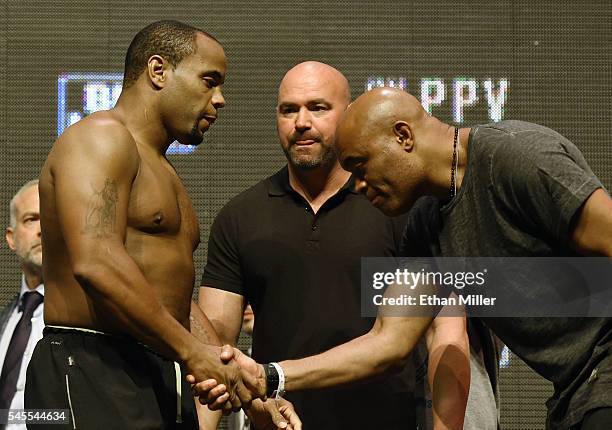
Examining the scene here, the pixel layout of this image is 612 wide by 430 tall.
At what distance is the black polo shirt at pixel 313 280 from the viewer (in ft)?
9.89

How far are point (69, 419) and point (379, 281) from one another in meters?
0.99

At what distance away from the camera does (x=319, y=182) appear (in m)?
3.19

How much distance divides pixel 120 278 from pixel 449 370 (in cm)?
115

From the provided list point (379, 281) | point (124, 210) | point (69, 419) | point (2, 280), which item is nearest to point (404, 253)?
point (379, 281)

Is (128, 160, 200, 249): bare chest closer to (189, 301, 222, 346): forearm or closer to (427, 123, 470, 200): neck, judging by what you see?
(189, 301, 222, 346): forearm

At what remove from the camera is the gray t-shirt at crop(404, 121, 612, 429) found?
217 centimetres

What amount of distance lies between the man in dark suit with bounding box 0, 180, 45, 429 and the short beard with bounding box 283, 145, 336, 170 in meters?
1.02

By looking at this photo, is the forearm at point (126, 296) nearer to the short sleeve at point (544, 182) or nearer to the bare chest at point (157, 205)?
the bare chest at point (157, 205)

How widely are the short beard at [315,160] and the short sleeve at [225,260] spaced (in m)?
0.23

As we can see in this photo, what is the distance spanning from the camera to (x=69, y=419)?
2332 millimetres

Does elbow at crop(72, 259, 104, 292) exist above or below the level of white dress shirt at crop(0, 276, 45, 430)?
above

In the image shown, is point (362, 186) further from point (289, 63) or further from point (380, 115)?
point (289, 63)

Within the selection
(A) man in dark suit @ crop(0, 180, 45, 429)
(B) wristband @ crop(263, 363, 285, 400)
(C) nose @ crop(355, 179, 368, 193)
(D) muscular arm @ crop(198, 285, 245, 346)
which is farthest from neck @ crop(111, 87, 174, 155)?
(A) man in dark suit @ crop(0, 180, 45, 429)

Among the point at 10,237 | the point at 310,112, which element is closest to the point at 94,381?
the point at 310,112
